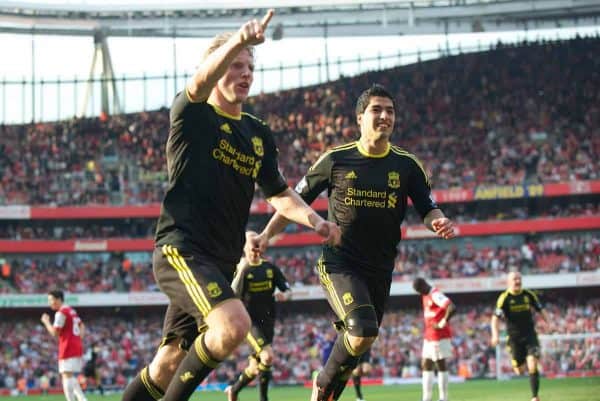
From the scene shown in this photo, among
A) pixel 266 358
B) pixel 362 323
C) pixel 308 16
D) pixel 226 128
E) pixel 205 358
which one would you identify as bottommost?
pixel 266 358

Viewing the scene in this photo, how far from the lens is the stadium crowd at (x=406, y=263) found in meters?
46.1

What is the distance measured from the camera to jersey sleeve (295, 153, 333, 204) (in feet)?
33.6

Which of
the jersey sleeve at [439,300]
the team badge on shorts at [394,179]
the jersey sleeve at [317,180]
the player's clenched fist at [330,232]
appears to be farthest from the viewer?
the jersey sleeve at [439,300]

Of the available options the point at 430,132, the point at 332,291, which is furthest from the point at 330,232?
the point at 430,132

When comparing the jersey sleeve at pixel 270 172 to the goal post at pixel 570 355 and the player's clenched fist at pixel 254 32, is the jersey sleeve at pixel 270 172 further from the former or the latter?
the goal post at pixel 570 355

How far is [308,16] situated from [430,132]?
888 cm

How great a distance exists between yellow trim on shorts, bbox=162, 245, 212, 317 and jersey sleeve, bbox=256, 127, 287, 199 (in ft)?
3.70

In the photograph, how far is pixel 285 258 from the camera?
162 ft

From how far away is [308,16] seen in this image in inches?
2016

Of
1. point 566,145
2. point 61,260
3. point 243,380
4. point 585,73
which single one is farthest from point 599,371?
point 61,260

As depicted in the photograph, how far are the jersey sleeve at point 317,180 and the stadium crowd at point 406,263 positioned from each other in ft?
118

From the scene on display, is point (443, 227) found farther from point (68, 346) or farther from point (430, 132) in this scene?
point (430, 132)

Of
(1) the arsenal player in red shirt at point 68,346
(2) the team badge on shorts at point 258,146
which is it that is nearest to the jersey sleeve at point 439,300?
(1) the arsenal player in red shirt at point 68,346

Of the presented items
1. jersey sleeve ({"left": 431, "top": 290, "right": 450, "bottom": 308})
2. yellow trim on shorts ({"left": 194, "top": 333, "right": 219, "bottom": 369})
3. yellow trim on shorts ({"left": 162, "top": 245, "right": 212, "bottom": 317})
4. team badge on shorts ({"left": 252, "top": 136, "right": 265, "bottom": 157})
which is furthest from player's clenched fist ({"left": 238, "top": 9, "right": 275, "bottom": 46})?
jersey sleeve ({"left": 431, "top": 290, "right": 450, "bottom": 308})
